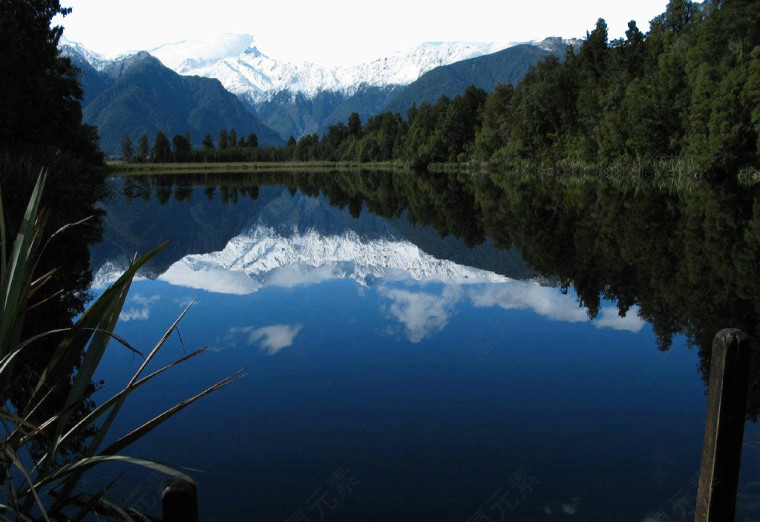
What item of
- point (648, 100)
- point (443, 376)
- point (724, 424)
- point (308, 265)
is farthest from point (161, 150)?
point (724, 424)

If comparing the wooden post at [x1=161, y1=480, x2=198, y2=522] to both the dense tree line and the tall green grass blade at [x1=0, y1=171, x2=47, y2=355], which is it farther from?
the dense tree line

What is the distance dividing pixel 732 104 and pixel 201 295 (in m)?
46.4

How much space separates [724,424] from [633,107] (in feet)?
203

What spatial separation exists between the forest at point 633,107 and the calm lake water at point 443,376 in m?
29.0

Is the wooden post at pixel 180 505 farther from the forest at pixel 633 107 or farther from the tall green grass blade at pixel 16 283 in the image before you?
the forest at pixel 633 107

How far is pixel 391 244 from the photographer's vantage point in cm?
2636

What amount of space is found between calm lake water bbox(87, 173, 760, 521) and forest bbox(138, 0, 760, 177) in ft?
95.0

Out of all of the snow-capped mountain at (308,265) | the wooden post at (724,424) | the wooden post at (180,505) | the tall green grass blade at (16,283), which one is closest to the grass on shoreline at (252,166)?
the snow-capped mountain at (308,265)

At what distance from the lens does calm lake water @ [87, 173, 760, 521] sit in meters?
6.27

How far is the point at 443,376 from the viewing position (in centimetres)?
989

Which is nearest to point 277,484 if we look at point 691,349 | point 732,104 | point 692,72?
point 691,349

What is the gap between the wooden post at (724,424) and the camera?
384 centimetres

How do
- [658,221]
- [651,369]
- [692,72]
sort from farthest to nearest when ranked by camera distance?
Result: 1. [692,72]
2. [658,221]
3. [651,369]

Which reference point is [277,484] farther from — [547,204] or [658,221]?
[547,204]
